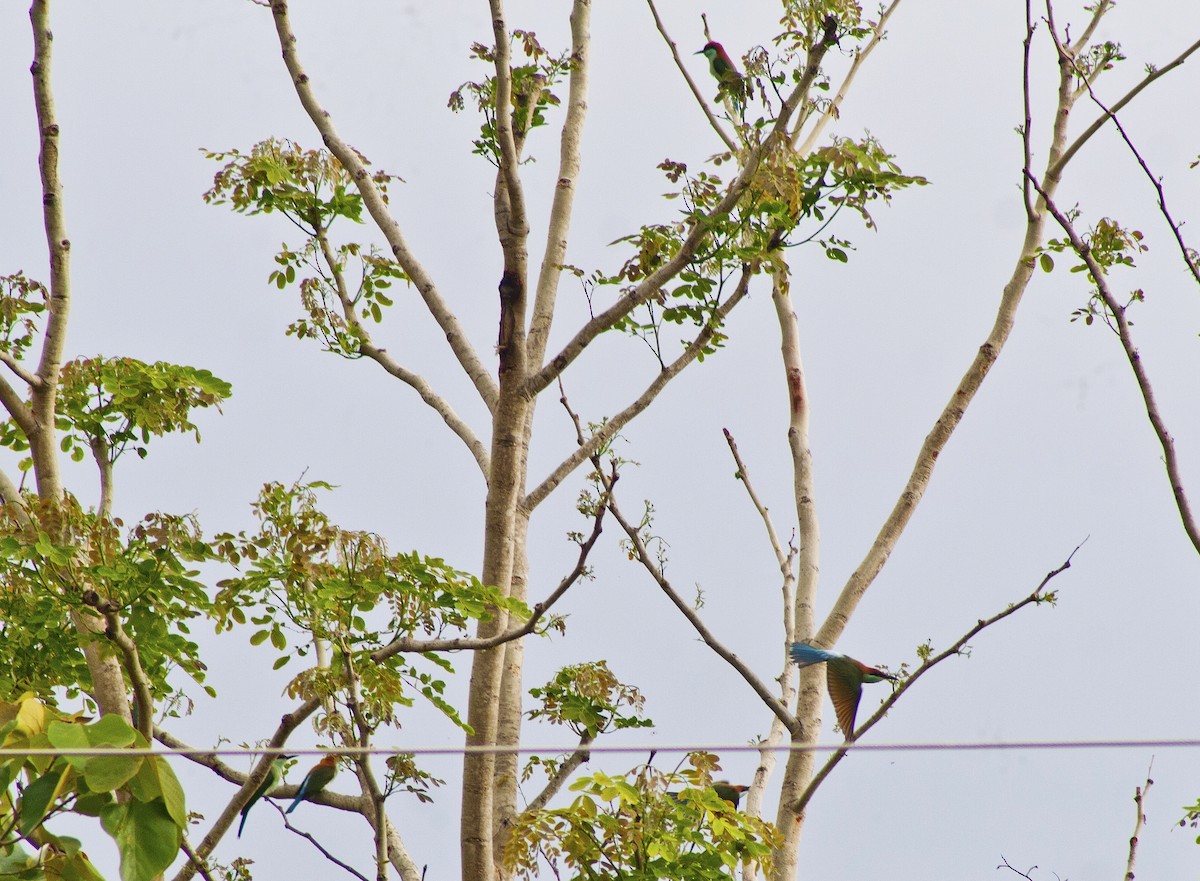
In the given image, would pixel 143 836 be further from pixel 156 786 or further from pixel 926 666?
pixel 926 666

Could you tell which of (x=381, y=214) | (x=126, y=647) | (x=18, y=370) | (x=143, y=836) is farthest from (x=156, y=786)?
(x=381, y=214)

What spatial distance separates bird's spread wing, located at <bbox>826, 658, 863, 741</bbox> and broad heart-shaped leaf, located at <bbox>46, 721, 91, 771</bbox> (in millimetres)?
3342

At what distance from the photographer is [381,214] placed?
4.81 m

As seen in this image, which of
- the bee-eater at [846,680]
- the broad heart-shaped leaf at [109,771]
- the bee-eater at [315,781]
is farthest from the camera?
the bee-eater at [846,680]

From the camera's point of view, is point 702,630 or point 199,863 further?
point 702,630

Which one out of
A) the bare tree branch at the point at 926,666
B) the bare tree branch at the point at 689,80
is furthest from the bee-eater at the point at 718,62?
the bare tree branch at the point at 926,666

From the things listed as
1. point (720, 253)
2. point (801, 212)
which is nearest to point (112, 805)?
point (720, 253)

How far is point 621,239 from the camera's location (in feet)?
14.3

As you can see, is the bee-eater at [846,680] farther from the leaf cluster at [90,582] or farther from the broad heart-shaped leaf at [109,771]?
the broad heart-shaped leaf at [109,771]

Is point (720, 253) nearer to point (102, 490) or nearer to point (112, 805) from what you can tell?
point (102, 490)

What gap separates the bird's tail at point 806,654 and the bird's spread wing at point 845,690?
0.05 meters

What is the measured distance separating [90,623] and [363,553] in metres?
0.87

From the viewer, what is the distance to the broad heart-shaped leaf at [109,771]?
1.91m

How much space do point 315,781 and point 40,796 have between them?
2.78 m
